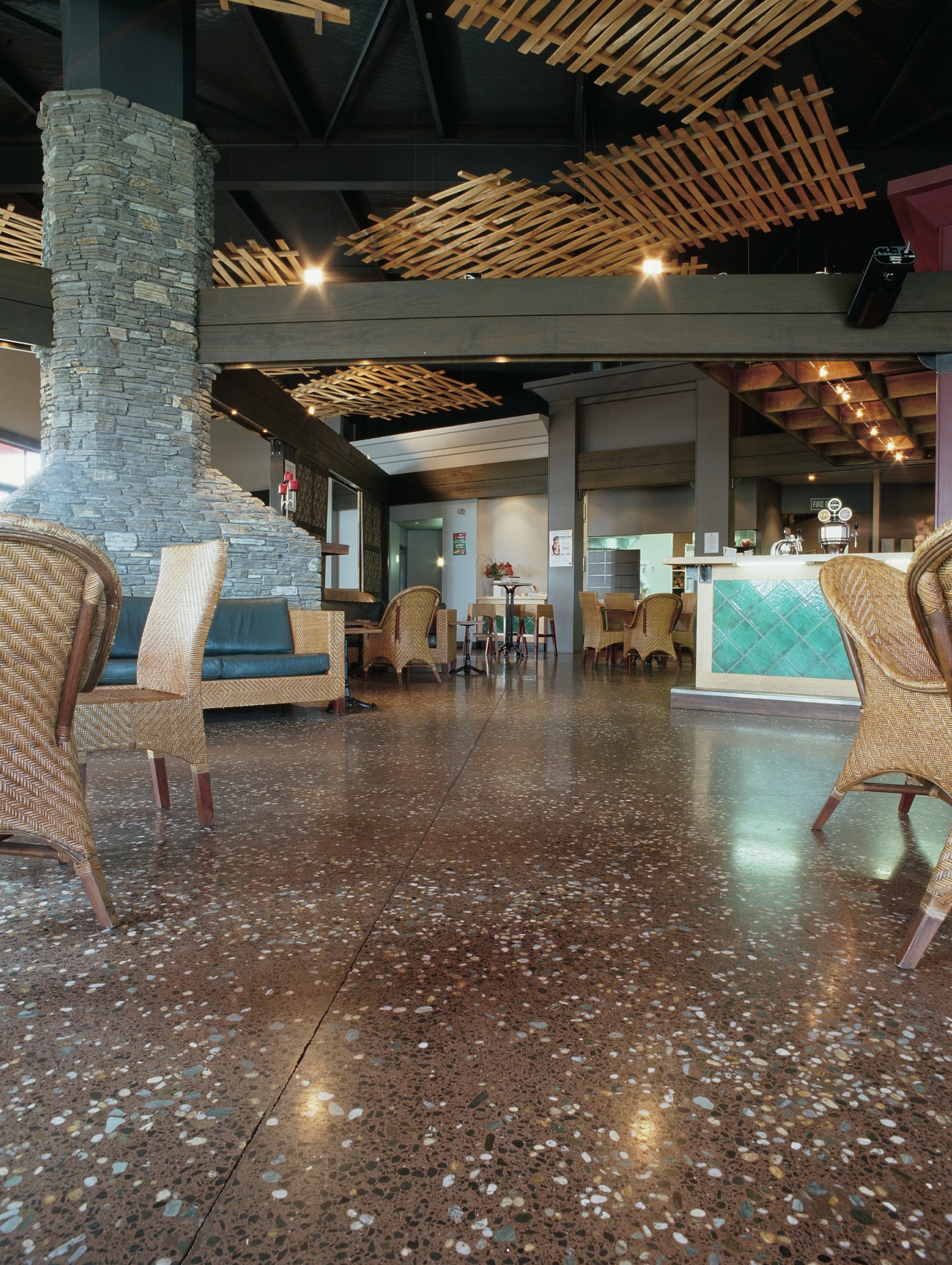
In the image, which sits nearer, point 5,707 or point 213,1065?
point 213,1065

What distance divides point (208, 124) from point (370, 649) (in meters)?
5.52

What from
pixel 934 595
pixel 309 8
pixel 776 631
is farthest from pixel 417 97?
pixel 934 595

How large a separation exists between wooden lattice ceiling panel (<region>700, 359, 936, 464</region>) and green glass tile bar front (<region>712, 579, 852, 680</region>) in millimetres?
3008

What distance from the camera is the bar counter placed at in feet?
15.6

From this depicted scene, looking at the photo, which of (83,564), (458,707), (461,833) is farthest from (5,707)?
(458,707)

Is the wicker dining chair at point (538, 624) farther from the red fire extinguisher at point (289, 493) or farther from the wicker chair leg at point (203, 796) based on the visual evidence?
the wicker chair leg at point (203, 796)

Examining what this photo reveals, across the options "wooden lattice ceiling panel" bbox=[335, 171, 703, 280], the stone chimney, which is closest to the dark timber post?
the stone chimney

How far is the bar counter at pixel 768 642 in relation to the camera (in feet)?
15.6

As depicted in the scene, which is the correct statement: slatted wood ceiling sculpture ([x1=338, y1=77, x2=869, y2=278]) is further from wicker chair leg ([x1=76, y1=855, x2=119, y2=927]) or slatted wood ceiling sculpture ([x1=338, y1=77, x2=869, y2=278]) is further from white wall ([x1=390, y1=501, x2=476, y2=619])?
white wall ([x1=390, y1=501, x2=476, y2=619])

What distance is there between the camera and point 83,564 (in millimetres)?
1463

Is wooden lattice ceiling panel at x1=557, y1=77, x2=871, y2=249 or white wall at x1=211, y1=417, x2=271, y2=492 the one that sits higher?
wooden lattice ceiling panel at x1=557, y1=77, x2=871, y2=249

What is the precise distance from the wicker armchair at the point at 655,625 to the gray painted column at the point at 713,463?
2965mm

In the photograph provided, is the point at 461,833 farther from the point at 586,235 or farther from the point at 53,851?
the point at 586,235

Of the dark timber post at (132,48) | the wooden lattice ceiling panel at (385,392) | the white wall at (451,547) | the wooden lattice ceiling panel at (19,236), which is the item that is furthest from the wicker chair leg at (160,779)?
the white wall at (451,547)
